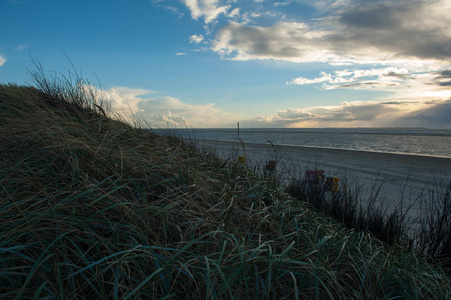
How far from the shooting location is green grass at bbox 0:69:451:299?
1.54 metres

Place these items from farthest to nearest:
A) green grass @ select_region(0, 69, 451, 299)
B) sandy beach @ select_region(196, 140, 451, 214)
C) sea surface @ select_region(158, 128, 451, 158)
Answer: sea surface @ select_region(158, 128, 451, 158) → sandy beach @ select_region(196, 140, 451, 214) → green grass @ select_region(0, 69, 451, 299)

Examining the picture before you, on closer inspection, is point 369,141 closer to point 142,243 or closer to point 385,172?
point 385,172

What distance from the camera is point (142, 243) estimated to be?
5.91 feet

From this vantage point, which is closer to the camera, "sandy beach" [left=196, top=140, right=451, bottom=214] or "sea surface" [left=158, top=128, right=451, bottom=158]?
"sandy beach" [left=196, top=140, right=451, bottom=214]

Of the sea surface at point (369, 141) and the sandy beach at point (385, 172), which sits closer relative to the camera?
the sandy beach at point (385, 172)

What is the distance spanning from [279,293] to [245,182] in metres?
1.99

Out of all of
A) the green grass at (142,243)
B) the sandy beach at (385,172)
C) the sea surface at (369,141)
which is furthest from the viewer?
the sea surface at (369,141)

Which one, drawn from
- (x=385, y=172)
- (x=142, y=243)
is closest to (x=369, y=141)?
(x=385, y=172)

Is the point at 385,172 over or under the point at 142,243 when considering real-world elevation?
under

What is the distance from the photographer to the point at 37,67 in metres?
5.98

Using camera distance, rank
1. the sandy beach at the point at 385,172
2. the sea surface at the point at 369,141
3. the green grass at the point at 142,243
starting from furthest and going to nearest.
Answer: the sea surface at the point at 369,141 → the sandy beach at the point at 385,172 → the green grass at the point at 142,243

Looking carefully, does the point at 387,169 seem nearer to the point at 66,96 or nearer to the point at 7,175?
the point at 66,96

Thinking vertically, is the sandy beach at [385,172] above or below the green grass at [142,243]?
below

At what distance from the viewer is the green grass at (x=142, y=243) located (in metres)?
1.54
